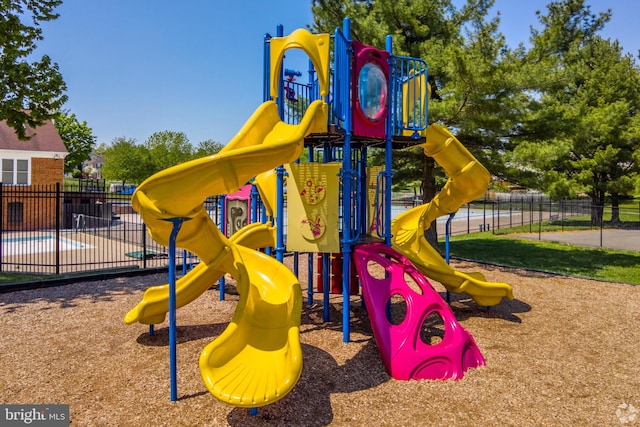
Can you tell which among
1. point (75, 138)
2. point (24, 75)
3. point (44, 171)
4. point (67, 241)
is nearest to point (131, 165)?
point (75, 138)

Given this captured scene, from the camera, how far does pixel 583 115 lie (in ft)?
47.7

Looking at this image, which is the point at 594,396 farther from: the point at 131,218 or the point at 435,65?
the point at 131,218

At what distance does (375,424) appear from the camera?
13.0ft

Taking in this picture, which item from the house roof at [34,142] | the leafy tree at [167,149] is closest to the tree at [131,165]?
the leafy tree at [167,149]

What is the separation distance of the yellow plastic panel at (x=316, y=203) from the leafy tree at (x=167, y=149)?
41017 millimetres

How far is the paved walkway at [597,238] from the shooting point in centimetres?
1739

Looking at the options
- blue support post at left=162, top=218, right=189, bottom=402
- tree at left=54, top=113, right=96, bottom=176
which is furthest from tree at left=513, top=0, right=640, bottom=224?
tree at left=54, top=113, right=96, bottom=176

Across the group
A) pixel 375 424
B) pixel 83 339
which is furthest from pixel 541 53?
pixel 83 339

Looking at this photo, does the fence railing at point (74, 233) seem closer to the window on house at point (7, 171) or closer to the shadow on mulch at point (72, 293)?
the window on house at point (7, 171)

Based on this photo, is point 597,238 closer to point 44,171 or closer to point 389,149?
point 389,149

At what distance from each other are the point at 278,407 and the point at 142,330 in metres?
3.26

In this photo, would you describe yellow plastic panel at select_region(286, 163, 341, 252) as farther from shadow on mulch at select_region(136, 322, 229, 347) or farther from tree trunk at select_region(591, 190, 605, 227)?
tree trunk at select_region(591, 190, 605, 227)

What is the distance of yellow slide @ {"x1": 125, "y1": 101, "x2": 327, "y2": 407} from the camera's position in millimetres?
3924

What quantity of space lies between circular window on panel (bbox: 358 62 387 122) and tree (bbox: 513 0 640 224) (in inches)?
219
